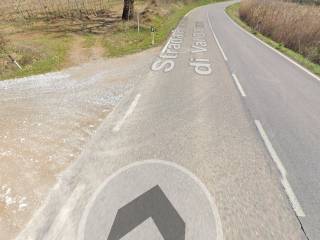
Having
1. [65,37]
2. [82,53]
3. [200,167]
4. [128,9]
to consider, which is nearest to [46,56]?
[82,53]

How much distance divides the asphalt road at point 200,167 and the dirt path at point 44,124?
28 cm

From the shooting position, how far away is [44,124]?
5.05 m

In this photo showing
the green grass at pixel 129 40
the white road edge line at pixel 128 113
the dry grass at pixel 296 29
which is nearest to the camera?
the white road edge line at pixel 128 113

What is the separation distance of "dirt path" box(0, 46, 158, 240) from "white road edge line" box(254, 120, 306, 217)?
3.78m

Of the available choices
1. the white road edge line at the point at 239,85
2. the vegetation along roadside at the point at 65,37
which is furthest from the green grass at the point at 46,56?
the white road edge line at the point at 239,85

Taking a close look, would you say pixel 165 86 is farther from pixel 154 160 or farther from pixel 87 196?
pixel 87 196

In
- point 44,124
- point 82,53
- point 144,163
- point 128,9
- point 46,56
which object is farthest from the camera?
point 128,9

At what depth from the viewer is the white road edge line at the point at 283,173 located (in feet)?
10.3

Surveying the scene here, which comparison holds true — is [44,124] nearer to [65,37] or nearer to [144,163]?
[144,163]

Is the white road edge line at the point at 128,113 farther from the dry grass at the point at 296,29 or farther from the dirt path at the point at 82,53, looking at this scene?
the dry grass at the point at 296,29

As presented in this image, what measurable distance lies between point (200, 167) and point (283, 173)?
1.47 metres

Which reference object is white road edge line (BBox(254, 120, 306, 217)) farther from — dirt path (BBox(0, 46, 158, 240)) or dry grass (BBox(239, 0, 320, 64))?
dry grass (BBox(239, 0, 320, 64))

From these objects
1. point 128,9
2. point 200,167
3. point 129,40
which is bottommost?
point 200,167

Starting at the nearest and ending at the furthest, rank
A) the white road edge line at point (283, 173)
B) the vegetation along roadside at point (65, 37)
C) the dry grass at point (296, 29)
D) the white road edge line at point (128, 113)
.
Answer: the white road edge line at point (283, 173) → the white road edge line at point (128, 113) → the vegetation along roadside at point (65, 37) → the dry grass at point (296, 29)
